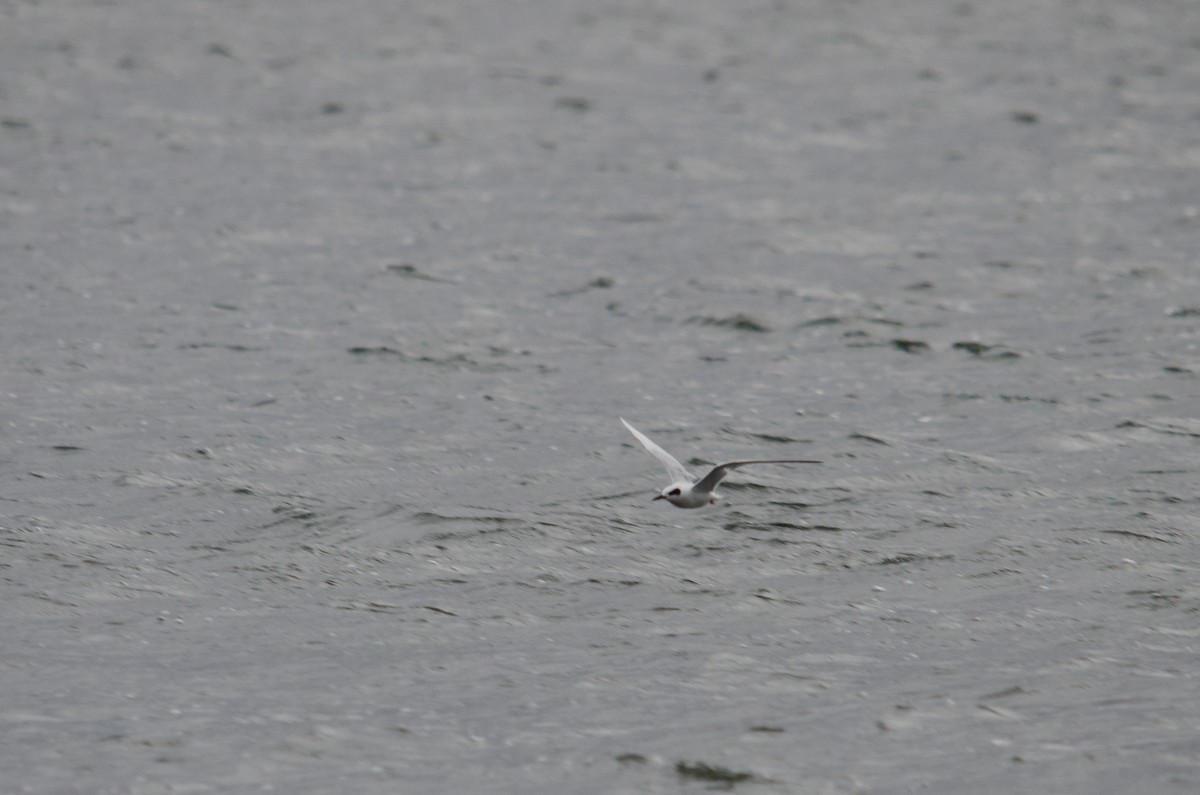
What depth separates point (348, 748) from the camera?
11.9 m

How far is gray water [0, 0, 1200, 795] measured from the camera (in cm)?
1228

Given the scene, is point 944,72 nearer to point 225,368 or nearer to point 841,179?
point 841,179

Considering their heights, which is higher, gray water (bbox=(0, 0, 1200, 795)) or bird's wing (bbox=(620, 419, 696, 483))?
bird's wing (bbox=(620, 419, 696, 483))

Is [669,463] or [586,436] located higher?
[669,463]

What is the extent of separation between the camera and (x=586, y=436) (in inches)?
728

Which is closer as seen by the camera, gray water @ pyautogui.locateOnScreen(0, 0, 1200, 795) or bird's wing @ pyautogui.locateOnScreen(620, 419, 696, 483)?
gray water @ pyautogui.locateOnScreen(0, 0, 1200, 795)

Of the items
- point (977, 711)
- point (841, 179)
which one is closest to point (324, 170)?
point (841, 179)

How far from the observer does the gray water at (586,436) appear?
484 inches

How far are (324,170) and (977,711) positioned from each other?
20.8m

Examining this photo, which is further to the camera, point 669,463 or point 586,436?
point 586,436

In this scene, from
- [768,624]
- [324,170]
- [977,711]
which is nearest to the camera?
[977,711]

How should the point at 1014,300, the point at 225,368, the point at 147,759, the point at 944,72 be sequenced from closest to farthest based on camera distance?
the point at 147,759 → the point at 225,368 → the point at 1014,300 → the point at 944,72

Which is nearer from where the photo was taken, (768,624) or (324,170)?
(768,624)

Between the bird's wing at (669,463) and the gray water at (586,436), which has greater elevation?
the bird's wing at (669,463)
